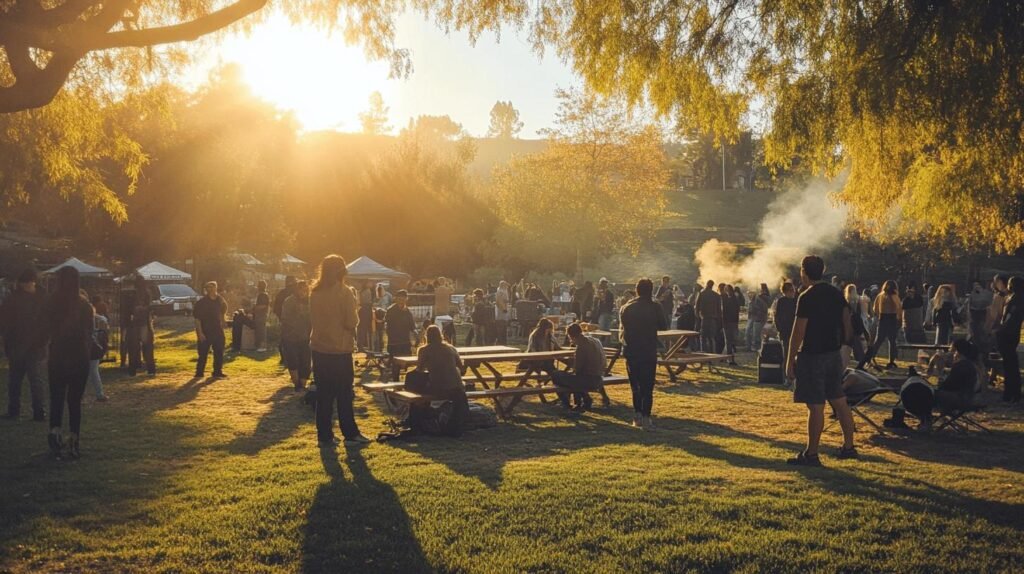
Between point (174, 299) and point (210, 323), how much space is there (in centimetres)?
2434

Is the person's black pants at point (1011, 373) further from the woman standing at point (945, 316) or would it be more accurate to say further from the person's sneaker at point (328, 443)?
the person's sneaker at point (328, 443)

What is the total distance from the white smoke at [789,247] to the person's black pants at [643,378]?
3952 cm

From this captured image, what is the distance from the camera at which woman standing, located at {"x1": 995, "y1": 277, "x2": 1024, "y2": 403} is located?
13.8 metres

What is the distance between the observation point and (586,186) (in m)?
54.2

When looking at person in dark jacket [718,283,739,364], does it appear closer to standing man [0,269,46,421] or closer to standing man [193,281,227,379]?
standing man [193,281,227,379]

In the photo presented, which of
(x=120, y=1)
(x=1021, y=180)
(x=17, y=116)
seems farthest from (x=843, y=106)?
(x=17, y=116)

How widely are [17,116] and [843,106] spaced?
1083 centimetres

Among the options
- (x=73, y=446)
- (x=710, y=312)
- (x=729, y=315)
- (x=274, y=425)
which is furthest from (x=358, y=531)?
(x=729, y=315)

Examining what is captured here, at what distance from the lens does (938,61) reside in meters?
8.54

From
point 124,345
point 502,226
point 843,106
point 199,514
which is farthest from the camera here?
point 502,226

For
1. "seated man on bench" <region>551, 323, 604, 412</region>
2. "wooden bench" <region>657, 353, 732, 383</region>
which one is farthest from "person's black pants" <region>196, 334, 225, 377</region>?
"wooden bench" <region>657, 353, 732, 383</region>

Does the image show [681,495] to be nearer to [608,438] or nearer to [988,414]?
[608,438]

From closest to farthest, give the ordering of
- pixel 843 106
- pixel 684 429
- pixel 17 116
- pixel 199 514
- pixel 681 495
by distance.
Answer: pixel 199 514 < pixel 681 495 < pixel 843 106 < pixel 684 429 < pixel 17 116

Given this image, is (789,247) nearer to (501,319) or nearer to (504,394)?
(501,319)
